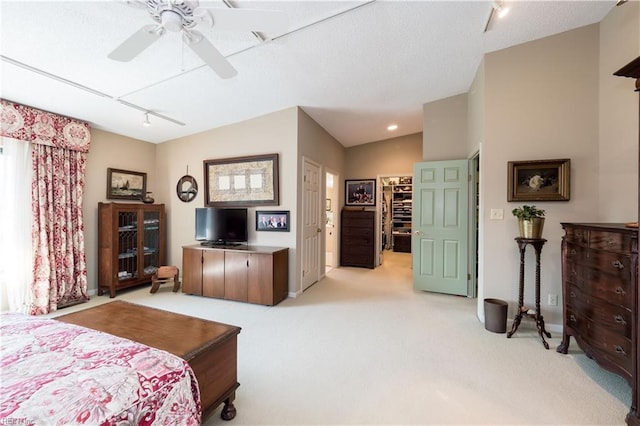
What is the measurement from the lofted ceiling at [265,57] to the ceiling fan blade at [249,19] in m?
0.41

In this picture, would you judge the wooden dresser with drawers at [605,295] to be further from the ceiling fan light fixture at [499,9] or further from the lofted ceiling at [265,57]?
the lofted ceiling at [265,57]

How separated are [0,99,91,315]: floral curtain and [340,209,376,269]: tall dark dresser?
4.55m

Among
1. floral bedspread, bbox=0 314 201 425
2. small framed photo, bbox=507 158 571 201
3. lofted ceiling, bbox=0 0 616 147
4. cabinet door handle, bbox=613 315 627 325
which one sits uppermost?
lofted ceiling, bbox=0 0 616 147

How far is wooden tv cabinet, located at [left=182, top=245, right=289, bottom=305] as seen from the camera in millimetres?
3604

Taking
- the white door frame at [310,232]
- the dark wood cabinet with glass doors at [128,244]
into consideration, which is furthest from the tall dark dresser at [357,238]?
the dark wood cabinet with glass doors at [128,244]

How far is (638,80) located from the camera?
1559 millimetres

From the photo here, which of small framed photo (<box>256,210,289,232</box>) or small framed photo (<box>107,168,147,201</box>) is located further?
small framed photo (<box>107,168,147,201</box>)

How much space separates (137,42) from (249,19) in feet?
2.40

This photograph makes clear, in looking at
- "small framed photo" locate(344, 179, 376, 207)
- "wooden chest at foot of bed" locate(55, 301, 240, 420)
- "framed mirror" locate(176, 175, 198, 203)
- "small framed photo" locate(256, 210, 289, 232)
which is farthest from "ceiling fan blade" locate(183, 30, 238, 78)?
"small framed photo" locate(344, 179, 376, 207)

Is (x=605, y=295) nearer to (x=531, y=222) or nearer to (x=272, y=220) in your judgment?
(x=531, y=222)

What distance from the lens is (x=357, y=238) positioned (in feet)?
19.7

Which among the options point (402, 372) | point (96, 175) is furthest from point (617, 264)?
point (96, 175)

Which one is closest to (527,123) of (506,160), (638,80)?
(506,160)

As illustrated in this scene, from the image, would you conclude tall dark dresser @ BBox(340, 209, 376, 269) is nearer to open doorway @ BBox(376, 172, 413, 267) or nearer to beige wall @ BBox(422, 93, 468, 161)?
beige wall @ BBox(422, 93, 468, 161)
